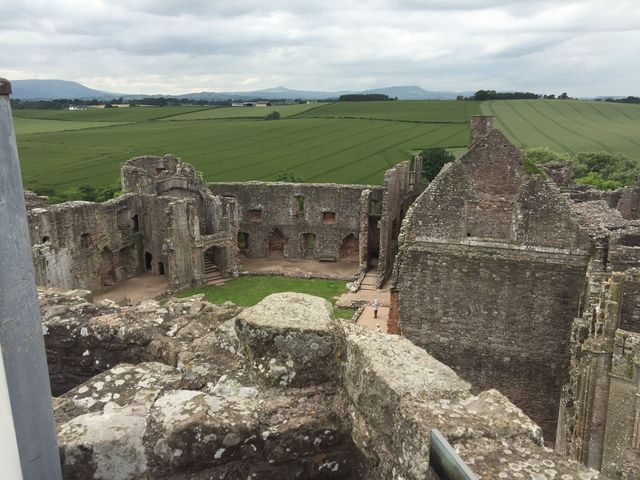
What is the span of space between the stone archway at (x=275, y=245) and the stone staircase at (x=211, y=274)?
480 centimetres

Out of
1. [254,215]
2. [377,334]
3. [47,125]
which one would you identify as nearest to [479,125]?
[254,215]

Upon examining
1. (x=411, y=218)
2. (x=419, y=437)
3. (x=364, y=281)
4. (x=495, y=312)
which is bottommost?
A: (x=364, y=281)

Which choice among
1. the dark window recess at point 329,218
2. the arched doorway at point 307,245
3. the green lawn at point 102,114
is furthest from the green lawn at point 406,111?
the dark window recess at point 329,218

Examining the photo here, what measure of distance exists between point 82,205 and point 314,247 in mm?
14785

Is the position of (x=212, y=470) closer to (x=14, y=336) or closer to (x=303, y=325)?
(x=303, y=325)

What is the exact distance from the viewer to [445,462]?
2812mm

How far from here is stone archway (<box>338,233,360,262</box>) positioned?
118ft

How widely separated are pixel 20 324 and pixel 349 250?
112 feet

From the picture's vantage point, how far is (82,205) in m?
29.0

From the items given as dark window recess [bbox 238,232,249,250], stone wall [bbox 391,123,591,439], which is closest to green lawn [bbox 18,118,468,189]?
dark window recess [bbox 238,232,249,250]

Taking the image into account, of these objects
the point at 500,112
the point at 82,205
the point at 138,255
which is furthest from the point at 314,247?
the point at 500,112

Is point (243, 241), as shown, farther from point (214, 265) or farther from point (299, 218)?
point (299, 218)

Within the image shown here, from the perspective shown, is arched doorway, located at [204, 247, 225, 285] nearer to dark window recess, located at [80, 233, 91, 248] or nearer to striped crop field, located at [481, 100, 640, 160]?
dark window recess, located at [80, 233, 91, 248]

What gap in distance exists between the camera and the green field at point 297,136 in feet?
233
